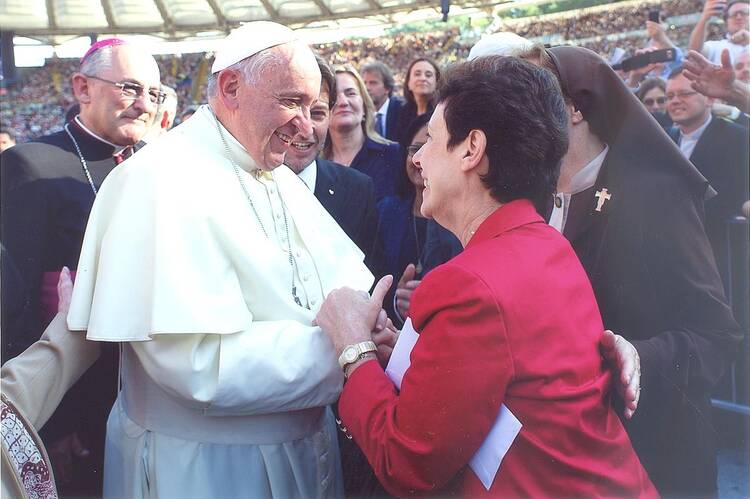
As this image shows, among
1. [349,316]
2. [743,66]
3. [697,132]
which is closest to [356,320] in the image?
[349,316]

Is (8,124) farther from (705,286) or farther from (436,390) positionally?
(705,286)

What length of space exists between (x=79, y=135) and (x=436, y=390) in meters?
1.88

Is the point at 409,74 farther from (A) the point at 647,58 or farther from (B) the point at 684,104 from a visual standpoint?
(A) the point at 647,58

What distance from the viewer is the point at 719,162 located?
12.7ft

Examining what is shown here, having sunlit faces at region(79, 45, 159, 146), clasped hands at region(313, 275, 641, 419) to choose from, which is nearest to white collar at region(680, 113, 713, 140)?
clasped hands at region(313, 275, 641, 419)

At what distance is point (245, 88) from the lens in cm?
203

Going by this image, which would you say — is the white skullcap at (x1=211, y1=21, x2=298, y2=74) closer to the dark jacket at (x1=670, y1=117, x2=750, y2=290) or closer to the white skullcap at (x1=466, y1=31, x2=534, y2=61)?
the white skullcap at (x1=466, y1=31, x2=534, y2=61)

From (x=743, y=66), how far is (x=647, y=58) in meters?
0.40

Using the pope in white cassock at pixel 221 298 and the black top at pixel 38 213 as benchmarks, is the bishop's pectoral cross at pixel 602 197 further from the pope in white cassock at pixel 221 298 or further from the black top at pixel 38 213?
the black top at pixel 38 213

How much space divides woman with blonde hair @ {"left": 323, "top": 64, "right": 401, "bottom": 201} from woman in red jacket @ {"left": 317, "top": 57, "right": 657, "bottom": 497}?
232cm

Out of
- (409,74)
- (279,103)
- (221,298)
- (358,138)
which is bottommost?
(358,138)

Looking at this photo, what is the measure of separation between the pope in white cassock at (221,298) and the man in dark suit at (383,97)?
306 cm

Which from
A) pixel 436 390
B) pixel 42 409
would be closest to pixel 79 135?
pixel 42 409

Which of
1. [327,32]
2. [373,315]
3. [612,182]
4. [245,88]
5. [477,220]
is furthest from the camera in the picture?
[327,32]
